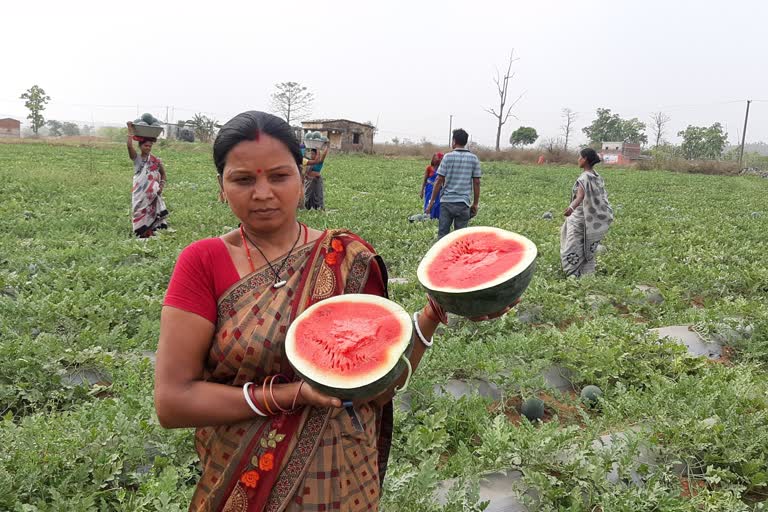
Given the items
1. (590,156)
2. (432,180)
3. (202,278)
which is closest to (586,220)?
(590,156)

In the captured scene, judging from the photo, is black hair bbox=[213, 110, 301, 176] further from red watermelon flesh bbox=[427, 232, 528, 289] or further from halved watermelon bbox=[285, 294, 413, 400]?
red watermelon flesh bbox=[427, 232, 528, 289]

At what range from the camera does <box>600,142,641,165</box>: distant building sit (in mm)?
50150

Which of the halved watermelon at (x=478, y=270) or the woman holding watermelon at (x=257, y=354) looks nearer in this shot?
the woman holding watermelon at (x=257, y=354)

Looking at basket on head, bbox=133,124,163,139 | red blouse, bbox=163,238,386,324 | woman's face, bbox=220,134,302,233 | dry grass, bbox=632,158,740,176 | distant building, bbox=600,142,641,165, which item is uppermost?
distant building, bbox=600,142,641,165

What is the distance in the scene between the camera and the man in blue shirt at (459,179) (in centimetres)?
762

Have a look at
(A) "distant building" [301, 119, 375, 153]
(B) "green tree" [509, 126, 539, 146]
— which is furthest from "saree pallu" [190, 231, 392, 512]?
(B) "green tree" [509, 126, 539, 146]

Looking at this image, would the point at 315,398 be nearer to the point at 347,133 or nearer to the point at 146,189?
the point at 146,189

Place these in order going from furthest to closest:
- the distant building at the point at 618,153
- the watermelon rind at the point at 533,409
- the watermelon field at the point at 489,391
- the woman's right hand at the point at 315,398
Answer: the distant building at the point at 618,153 → the watermelon rind at the point at 533,409 → the watermelon field at the point at 489,391 → the woman's right hand at the point at 315,398

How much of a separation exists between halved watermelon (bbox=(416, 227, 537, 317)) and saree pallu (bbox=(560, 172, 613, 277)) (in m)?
5.78

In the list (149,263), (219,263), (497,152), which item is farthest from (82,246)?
(497,152)

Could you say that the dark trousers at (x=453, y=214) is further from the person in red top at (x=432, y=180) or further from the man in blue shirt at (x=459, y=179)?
the person in red top at (x=432, y=180)

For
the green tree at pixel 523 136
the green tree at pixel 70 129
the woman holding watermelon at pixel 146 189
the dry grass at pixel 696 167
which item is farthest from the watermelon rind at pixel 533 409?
the green tree at pixel 70 129

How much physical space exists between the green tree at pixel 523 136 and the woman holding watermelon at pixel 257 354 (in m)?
Result: 68.8

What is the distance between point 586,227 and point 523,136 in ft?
208
